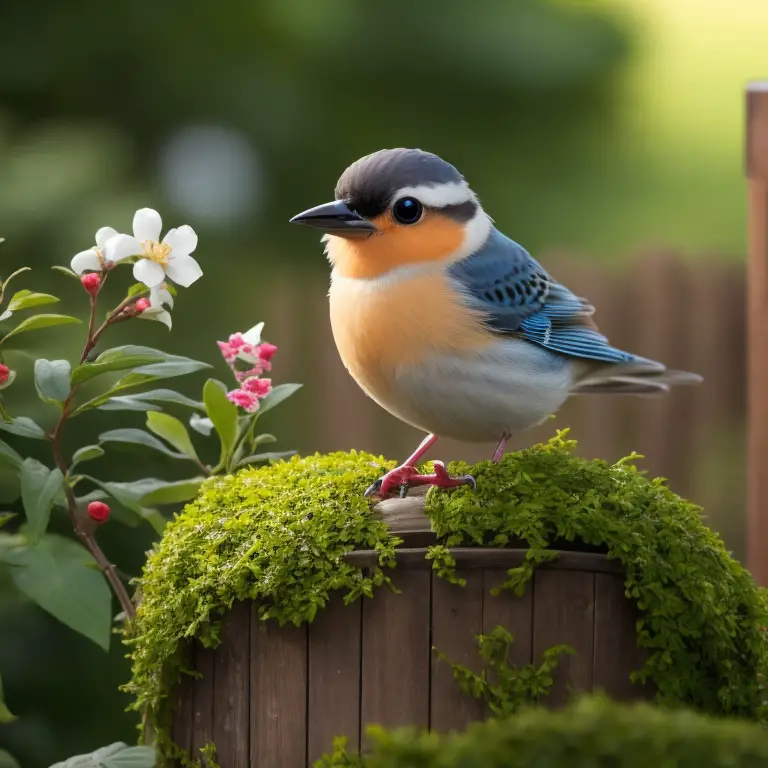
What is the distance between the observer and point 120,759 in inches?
97.7

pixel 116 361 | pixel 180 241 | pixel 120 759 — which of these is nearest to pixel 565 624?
pixel 120 759

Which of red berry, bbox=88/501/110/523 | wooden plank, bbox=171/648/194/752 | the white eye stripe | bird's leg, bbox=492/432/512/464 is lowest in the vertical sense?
wooden plank, bbox=171/648/194/752

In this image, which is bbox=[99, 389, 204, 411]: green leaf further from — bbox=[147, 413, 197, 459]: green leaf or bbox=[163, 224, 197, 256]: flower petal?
bbox=[163, 224, 197, 256]: flower petal

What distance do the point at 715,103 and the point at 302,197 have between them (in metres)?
4.89

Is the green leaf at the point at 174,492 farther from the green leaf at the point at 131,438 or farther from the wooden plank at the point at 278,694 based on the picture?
the wooden plank at the point at 278,694

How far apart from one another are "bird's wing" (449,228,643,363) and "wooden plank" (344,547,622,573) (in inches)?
28.1

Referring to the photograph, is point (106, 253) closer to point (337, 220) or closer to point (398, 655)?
point (337, 220)

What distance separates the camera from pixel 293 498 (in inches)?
102

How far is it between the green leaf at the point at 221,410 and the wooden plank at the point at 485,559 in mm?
790

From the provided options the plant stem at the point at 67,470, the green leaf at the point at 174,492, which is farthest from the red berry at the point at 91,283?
the green leaf at the point at 174,492

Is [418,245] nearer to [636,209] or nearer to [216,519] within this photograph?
[216,519]

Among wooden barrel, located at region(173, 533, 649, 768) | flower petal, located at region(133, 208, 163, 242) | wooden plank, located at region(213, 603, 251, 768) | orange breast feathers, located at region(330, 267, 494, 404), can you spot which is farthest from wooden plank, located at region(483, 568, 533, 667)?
flower petal, located at region(133, 208, 163, 242)

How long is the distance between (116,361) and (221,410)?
0.51m

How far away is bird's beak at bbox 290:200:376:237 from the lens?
2678 mm
